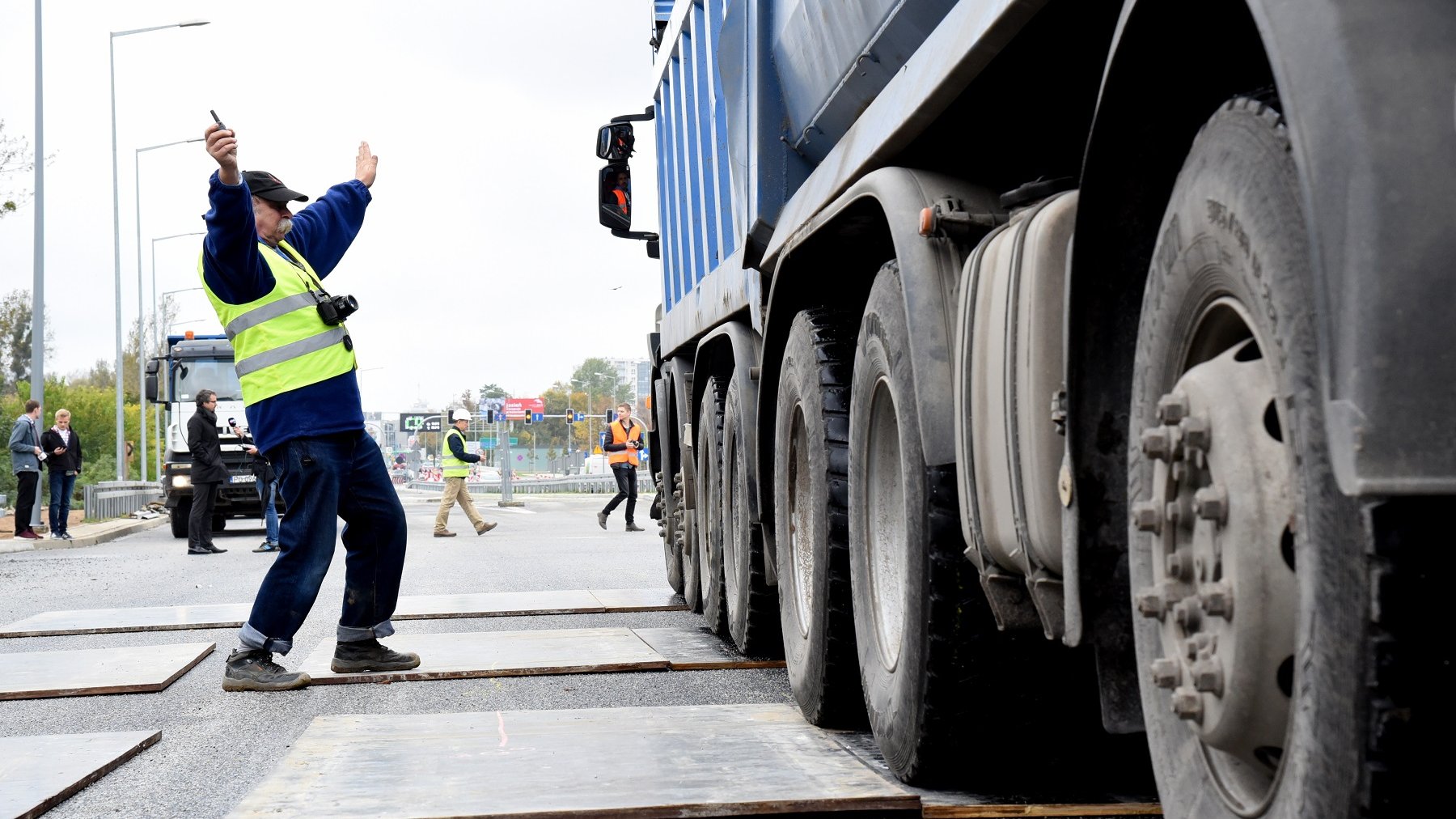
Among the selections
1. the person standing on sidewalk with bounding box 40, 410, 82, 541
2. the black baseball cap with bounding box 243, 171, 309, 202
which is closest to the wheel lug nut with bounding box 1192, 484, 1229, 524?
the black baseball cap with bounding box 243, 171, 309, 202

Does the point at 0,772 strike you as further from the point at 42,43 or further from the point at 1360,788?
the point at 42,43

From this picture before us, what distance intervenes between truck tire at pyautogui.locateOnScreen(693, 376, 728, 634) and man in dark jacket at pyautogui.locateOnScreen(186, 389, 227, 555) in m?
10.8

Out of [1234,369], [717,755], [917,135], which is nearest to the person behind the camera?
[1234,369]

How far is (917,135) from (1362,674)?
1.92 meters

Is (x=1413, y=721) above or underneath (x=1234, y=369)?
underneath

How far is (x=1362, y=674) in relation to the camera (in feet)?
4.62

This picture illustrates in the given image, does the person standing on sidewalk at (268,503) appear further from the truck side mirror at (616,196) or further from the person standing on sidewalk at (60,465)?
the truck side mirror at (616,196)

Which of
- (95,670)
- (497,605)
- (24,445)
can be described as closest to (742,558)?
(95,670)

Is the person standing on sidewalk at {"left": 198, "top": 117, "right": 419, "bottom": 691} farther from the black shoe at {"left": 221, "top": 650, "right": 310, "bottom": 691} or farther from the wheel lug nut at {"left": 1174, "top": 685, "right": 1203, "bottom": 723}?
the wheel lug nut at {"left": 1174, "top": 685, "right": 1203, "bottom": 723}

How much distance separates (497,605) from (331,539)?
2798 mm

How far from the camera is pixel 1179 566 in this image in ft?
6.19

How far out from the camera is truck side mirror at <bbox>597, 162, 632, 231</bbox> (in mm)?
9469

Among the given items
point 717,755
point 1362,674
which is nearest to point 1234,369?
point 1362,674

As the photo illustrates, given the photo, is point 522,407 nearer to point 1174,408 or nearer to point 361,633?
point 361,633
